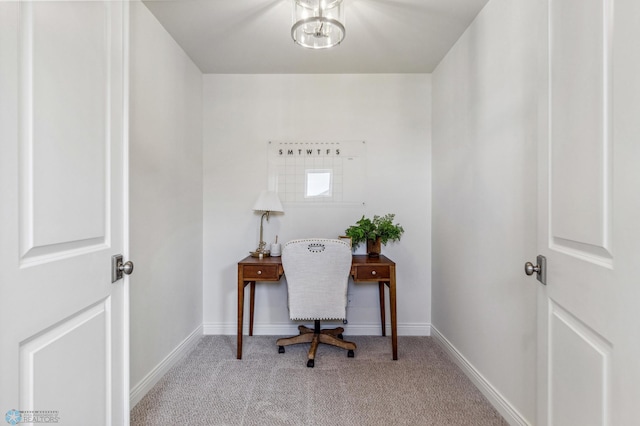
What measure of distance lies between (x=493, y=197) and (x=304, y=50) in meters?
1.75

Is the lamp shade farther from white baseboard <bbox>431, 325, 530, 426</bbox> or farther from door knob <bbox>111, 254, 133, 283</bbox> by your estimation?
white baseboard <bbox>431, 325, 530, 426</bbox>

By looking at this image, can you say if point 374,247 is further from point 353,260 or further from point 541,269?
point 541,269

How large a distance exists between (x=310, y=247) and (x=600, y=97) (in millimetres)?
1683

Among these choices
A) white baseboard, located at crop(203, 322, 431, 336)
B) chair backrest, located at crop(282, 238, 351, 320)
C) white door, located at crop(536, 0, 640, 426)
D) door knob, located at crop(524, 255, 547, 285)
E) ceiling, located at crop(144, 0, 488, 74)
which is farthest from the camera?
white baseboard, located at crop(203, 322, 431, 336)

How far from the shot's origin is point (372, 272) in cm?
236

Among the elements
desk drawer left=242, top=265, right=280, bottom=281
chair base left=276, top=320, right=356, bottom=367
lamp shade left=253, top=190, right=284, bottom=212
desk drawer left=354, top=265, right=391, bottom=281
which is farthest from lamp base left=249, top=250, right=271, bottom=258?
desk drawer left=354, top=265, right=391, bottom=281

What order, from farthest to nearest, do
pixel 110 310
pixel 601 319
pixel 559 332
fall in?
pixel 110 310, pixel 559 332, pixel 601 319

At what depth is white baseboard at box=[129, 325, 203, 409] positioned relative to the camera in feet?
5.93

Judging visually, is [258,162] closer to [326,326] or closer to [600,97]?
[326,326]

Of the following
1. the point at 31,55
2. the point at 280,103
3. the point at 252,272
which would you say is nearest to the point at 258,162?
the point at 280,103

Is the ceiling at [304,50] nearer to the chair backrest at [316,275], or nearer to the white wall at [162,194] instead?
the white wall at [162,194]

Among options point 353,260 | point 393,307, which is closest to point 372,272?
point 353,260

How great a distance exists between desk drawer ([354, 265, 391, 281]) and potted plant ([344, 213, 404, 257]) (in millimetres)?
322

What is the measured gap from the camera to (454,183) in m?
2.36
